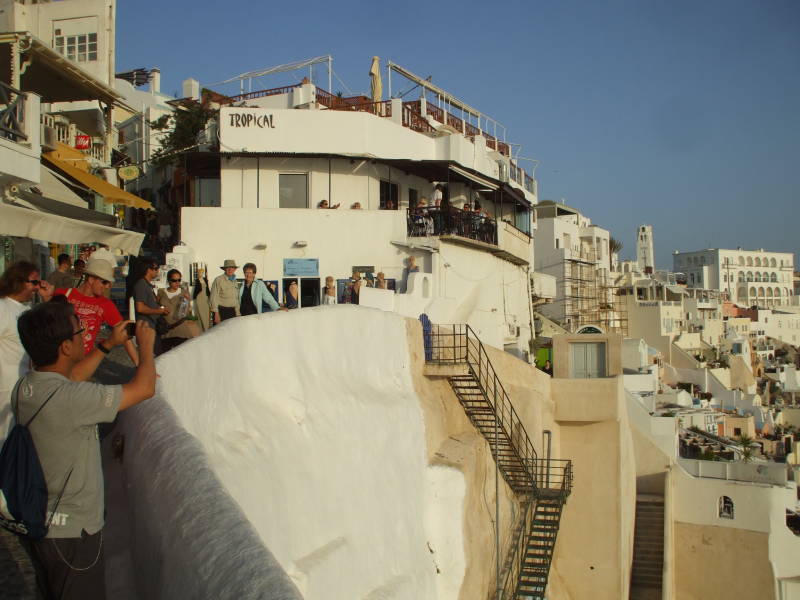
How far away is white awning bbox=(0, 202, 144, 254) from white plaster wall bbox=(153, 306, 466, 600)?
359cm

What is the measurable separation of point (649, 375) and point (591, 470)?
19289mm

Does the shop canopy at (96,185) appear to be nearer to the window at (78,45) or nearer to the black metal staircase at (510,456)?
the window at (78,45)

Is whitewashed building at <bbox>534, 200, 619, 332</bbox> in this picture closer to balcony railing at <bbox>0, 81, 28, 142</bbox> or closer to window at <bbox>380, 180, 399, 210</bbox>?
window at <bbox>380, 180, 399, 210</bbox>

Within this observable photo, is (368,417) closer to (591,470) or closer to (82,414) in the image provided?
(82,414)

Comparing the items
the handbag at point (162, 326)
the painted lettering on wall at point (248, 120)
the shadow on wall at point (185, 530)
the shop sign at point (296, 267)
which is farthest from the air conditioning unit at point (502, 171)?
the shadow on wall at point (185, 530)

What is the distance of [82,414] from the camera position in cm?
322

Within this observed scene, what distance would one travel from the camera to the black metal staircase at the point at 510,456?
46.0ft

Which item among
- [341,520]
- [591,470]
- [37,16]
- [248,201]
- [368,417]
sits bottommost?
[591,470]

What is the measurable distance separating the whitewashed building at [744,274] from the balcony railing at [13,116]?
4856 inches

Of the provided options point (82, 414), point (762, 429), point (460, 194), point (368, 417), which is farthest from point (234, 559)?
point (762, 429)

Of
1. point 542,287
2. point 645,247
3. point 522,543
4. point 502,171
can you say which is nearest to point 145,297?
point 522,543

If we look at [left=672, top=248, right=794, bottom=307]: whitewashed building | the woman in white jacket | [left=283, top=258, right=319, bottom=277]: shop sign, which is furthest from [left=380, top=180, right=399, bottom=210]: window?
[left=672, top=248, right=794, bottom=307]: whitewashed building

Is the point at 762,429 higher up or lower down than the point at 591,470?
lower down

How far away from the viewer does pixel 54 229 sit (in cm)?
958
